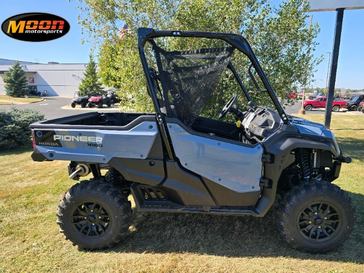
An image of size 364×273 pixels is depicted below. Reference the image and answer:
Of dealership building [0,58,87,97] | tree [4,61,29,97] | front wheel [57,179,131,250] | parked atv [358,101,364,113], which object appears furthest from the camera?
dealership building [0,58,87,97]

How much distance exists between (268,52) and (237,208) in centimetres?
496

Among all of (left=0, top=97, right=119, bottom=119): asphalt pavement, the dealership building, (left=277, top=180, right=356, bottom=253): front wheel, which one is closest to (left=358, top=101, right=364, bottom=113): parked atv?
(left=0, top=97, right=119, bottom=119): asphalt pavement

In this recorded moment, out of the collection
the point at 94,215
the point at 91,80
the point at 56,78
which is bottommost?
the point at 94,215

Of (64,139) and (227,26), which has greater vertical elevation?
(227,26)

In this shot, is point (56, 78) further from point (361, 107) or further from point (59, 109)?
point (361, 107)

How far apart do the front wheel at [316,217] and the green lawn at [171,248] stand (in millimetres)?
139

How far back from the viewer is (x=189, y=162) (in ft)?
8.94

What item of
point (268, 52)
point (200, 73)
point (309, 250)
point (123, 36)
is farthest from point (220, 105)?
point (309, 250)

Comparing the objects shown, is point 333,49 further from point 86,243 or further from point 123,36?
point 86,243

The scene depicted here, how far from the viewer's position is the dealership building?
53031 mm

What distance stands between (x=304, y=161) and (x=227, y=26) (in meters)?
4.53

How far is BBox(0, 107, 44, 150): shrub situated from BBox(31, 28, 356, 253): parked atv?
593 centimetres

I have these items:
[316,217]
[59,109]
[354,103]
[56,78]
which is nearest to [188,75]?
[316,217]

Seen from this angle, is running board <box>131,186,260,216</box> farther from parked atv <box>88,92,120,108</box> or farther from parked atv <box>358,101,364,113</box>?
parked atv <box>358,101,364,113</box>
